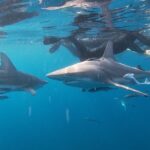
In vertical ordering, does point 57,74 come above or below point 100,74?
above

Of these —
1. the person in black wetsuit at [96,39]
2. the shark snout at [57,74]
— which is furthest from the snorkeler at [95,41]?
the shark snout at [57,74]

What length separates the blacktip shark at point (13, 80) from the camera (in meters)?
14.0

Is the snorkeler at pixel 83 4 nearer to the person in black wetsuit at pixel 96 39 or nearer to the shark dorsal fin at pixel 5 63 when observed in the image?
the person in black wetsuit at pixel 96 39

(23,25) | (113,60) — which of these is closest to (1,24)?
(23,25)

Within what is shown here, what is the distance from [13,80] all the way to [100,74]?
16.9ft

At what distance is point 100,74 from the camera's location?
1057 centimetres

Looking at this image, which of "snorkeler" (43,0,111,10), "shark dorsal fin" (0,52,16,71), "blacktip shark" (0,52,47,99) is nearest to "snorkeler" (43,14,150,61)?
"snorkeler" (43,0,111,10)

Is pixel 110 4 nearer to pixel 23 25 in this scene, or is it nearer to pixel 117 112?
pixel 23 25

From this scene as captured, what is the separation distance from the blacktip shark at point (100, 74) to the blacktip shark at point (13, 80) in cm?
392

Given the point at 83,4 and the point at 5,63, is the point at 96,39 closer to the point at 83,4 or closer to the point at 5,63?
the point at 83,4

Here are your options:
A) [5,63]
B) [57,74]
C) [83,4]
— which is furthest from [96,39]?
[57,74]

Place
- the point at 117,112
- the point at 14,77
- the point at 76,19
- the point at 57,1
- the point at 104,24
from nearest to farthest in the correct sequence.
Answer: the point at 14,77, the point at 57,1, the point at 76,19, the point at 104,24, the point at 117,112

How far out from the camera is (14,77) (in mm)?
14414

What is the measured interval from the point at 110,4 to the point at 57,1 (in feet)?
9.54
